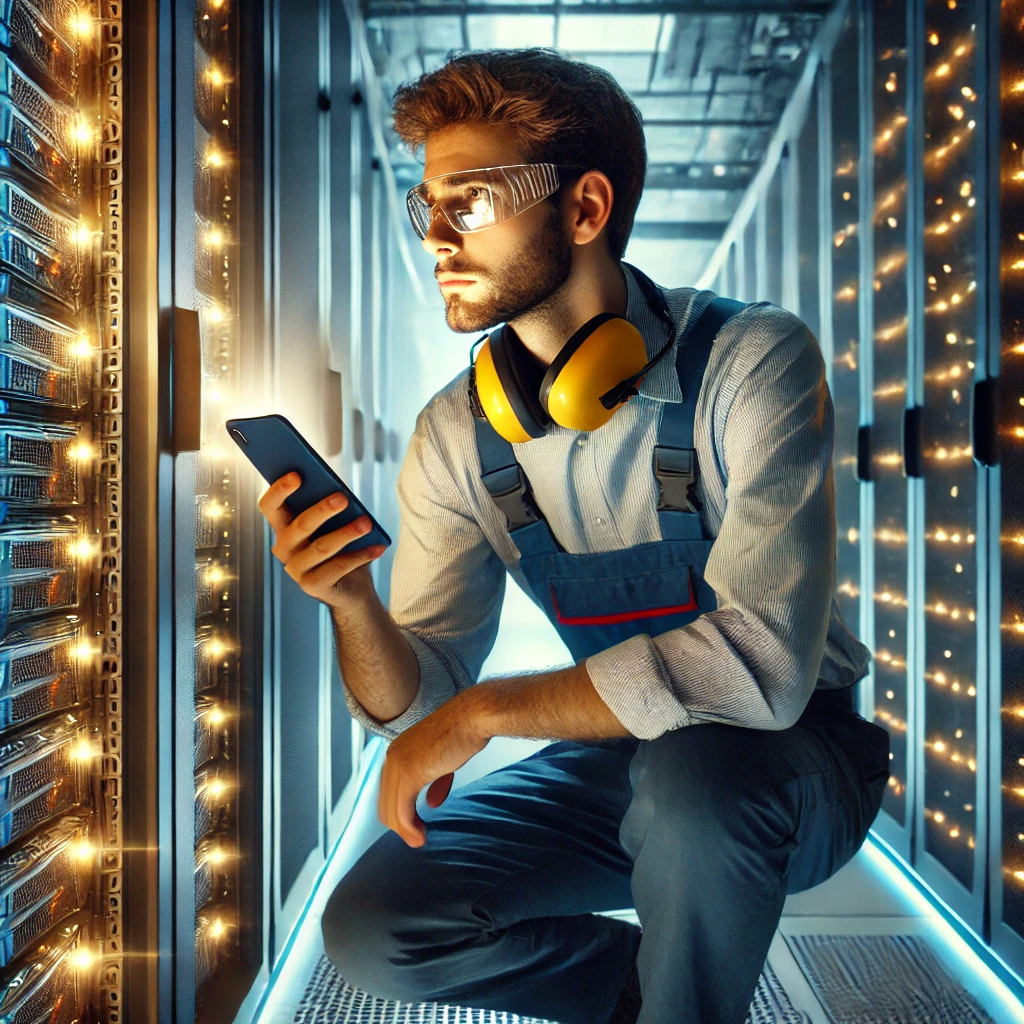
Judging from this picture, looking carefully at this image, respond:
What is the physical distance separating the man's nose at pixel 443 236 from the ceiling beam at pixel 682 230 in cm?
369

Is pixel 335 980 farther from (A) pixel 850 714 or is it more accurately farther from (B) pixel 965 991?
(B) pixel 965 991

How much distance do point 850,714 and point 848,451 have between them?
1.77 m

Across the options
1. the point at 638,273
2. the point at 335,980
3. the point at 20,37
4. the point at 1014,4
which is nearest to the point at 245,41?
the point at 20,37

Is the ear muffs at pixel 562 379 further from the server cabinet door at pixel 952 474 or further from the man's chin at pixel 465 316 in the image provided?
the server cabinet door at pixel 952 474

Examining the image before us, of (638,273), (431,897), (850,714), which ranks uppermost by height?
(638,273)

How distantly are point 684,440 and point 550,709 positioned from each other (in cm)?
47

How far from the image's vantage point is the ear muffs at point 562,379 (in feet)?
4.17

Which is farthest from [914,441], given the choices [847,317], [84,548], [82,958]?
→ [82,958]

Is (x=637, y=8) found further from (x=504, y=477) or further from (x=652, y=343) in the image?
(x=504, y=477)

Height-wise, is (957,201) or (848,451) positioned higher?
(957,201)

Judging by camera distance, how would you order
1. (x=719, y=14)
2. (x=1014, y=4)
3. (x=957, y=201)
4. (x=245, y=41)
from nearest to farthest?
(x=245, y=41), (x=1014, y=4), (x=957, y=201), (x=719, y=14)

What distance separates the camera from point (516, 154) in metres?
1.43

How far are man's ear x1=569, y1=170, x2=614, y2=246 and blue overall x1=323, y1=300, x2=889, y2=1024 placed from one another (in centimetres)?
25

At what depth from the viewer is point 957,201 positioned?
2014 mm
